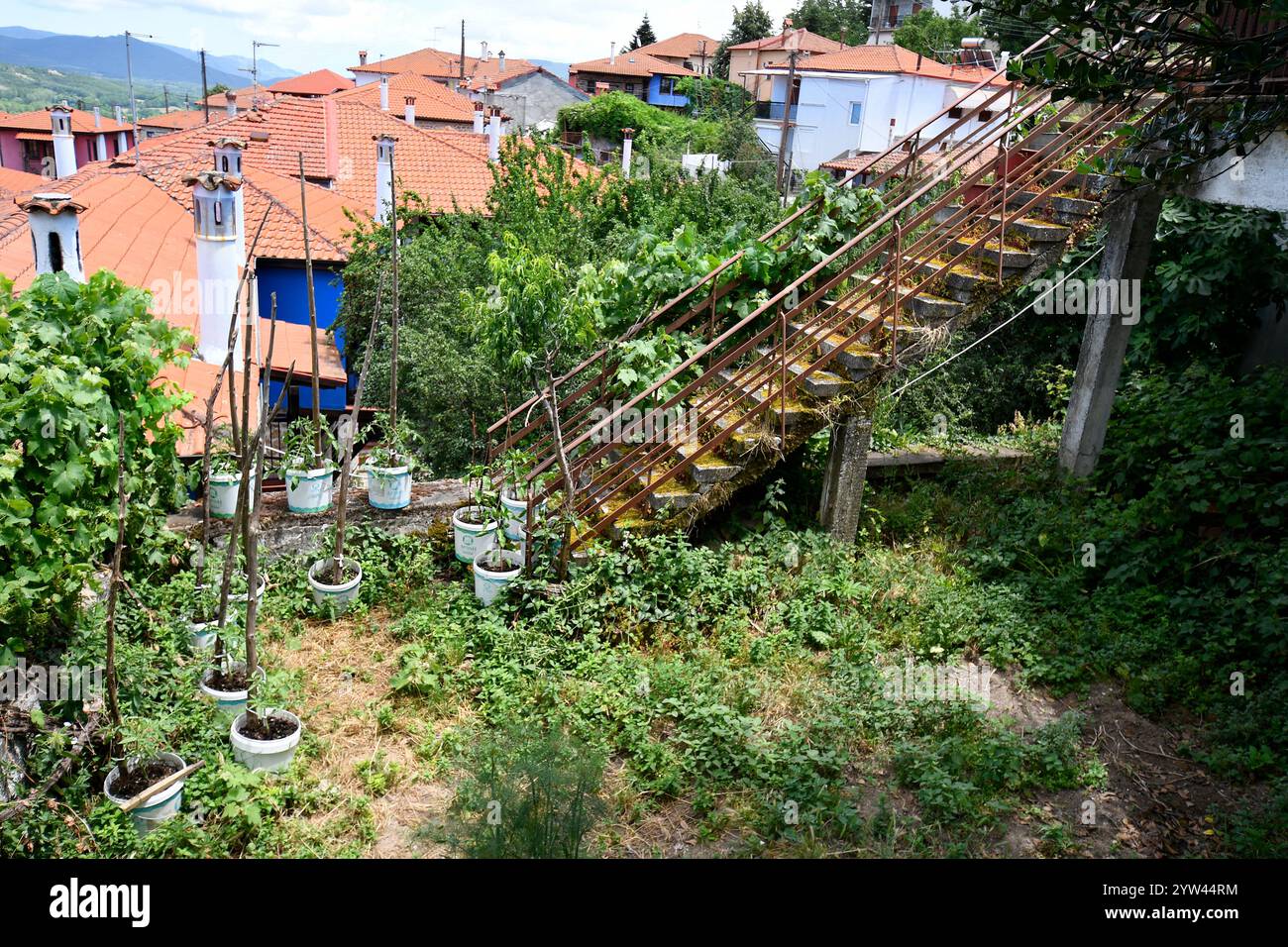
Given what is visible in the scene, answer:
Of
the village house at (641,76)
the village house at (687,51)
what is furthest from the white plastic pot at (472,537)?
the village house at (687,51)

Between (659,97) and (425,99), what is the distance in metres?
31.1

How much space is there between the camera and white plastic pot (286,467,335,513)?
777 cm

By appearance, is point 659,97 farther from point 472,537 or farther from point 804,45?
point 472,537

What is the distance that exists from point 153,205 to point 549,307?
1304 cm

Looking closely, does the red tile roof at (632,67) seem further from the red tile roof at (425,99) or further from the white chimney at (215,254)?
the white chimney at (215,254)

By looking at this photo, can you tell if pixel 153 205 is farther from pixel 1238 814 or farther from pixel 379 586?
pixel 1238 814

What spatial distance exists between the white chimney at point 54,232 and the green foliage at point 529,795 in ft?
18.9

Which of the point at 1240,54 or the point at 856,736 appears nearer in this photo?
the point at 1240,54

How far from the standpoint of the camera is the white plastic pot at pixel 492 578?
7.12 metres

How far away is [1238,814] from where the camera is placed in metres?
5.35

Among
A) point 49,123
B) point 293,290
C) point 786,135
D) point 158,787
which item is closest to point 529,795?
point 158,787
